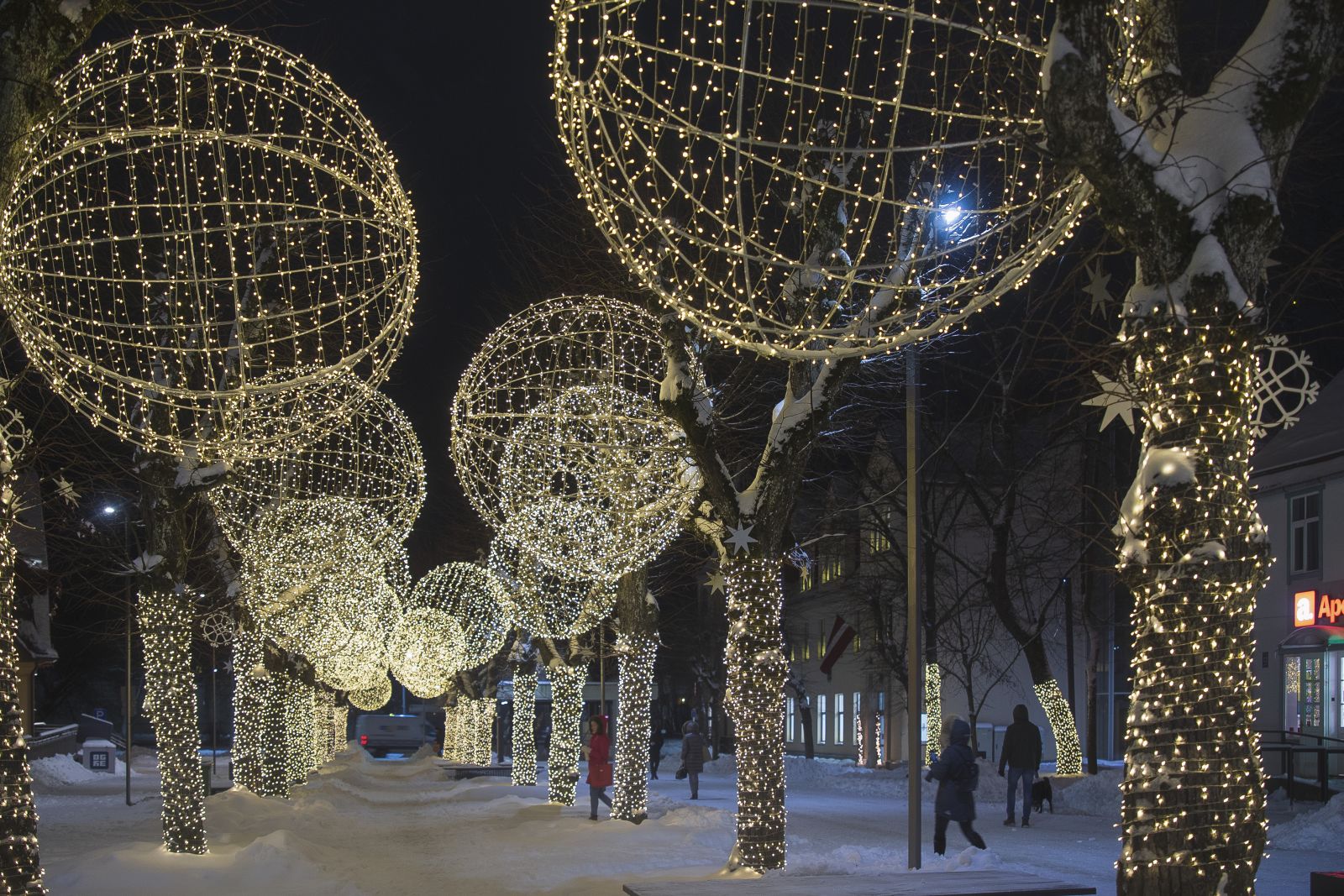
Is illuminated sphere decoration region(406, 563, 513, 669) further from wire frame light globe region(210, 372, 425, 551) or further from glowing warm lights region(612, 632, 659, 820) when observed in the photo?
glowing warm lights region(612, 632, 659, 820)

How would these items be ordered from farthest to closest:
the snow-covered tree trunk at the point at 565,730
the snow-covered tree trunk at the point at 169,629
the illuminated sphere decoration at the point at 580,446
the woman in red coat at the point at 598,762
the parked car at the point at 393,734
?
the parked car at the point at 393,734 → the snow-covered tree trunk at the point at 565,730 → the woman in red coat at the point at 598,762 → the snow-covered tree trunk at the point at 169,629 → the illuminated sphere decoration at the point at 580,446

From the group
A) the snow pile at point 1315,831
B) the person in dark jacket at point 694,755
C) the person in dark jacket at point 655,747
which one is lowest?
the person in dark jacket at point 655,747

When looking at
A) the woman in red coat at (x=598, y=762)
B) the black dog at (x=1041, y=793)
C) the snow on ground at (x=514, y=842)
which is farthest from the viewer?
the black dog at (x=1041, y=793)

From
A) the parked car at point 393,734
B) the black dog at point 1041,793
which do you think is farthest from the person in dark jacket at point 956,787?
the parked car at point 393,734

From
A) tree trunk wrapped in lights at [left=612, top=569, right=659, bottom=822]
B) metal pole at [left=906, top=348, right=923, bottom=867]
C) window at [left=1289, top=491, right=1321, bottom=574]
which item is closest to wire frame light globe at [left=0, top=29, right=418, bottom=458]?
metal pole at [left=906, top=348, right=923, bottom=867]

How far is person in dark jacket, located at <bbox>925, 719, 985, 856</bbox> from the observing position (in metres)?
15.5

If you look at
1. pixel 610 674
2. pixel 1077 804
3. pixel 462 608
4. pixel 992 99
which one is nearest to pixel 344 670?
pixel 462 608

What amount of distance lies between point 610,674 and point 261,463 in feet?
181

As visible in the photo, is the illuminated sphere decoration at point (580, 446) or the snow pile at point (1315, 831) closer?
the illuminated sphere decoration at point (580, 446)

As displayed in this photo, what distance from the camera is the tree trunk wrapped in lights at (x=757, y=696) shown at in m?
13.4

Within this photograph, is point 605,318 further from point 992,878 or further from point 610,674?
point 610,674

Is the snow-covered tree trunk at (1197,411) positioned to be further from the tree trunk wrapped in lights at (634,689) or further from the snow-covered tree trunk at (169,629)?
the tree trunk wrapped in lights at (634,689)

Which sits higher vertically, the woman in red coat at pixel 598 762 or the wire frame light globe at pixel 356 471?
the wire frame light globe at pixel 356 471

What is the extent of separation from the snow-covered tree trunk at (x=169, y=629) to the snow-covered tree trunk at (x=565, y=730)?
980cm
